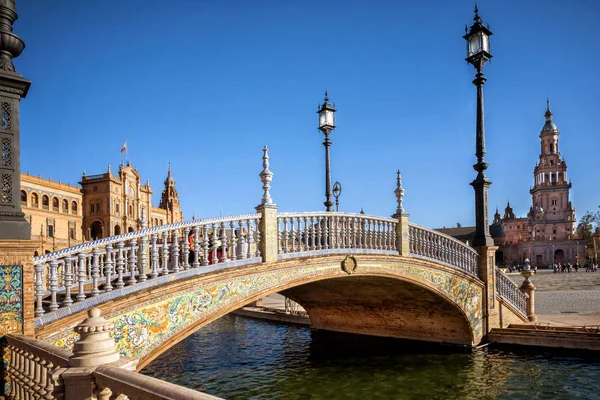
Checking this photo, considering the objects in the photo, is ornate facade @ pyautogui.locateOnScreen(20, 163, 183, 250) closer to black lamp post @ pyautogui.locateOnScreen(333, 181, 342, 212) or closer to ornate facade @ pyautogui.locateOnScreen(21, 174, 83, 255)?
ornate facade @ pyautogui.locateOnScreen(21, 174, 83, 255)

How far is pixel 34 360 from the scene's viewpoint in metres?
4.62

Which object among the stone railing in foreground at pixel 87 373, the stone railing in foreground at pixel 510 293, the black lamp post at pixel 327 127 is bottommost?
the stone railing in foreground at pixel 510 293

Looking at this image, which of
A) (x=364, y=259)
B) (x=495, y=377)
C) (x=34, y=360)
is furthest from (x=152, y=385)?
(x=495, y=377)

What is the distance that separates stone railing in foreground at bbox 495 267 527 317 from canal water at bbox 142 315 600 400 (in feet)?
8.11

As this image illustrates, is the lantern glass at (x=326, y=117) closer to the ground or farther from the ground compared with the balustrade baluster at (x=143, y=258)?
farther from the ground

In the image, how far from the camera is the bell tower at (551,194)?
3376 inches

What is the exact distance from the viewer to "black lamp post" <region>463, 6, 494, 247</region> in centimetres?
1393

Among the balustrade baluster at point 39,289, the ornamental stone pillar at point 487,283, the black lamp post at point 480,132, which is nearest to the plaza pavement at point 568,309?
the ornamental stone pillar at point 487,283

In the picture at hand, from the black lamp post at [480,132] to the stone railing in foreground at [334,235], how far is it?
376 centimetres

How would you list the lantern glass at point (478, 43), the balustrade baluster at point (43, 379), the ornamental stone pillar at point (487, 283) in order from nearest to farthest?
the balustrade baluster at point (43, 379), the lantern glass at point (478, 43), the ornamental stone pillar at point (487, 283)

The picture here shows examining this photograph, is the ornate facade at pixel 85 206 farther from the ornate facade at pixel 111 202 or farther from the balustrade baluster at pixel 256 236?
the balustrade baluster at pixel 256 236

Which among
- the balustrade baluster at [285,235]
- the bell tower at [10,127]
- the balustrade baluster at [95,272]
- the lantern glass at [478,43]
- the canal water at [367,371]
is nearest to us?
the bell tower at [10,127]

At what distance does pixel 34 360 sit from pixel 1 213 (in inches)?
74.8

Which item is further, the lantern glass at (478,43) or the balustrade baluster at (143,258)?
the lantern glass at (478,43)
